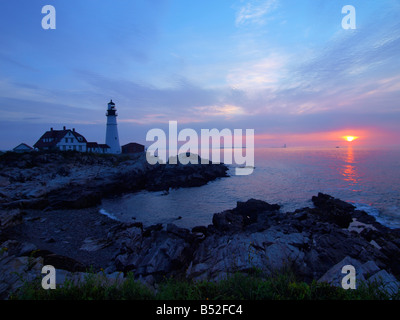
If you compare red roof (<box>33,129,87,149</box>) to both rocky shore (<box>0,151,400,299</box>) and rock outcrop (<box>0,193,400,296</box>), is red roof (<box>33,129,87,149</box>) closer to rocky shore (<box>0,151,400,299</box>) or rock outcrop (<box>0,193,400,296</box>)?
rocky shore (<box>0,151,400,299</box>)

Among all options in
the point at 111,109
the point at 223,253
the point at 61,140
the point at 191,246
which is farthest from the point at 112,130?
the point at 223,253

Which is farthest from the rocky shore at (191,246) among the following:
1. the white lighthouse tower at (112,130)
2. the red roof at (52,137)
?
the white lighthouse tower at (112,130)

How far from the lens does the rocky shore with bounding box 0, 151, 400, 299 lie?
7.99 m

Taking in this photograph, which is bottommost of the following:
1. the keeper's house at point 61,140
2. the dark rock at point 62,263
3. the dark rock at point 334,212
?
the dark rock at point 334,212

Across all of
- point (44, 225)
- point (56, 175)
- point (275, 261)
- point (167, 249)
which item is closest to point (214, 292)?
point (275, 261)

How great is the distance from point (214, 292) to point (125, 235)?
14351 mm

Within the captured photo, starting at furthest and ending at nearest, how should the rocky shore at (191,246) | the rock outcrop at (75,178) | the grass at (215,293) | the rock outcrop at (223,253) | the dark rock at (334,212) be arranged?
the rock outcrop at (75,178), the dark rock at (334,212), the rock outcrop at (223,253), the rocky shore at (191,246), the grass at (215,293)

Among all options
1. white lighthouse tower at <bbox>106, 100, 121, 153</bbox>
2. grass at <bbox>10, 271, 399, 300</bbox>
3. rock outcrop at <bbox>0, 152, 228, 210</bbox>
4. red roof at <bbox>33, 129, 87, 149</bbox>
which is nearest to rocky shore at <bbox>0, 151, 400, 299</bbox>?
grass at <bbox>10, 271, 399, 300</bbox>

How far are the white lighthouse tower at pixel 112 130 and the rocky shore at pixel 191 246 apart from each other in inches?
1762

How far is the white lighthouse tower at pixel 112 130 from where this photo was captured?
64.9m

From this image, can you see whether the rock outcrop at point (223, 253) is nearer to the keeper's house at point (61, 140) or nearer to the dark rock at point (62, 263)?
the dark rock at point (62, 263)

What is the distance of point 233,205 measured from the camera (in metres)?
29.8
